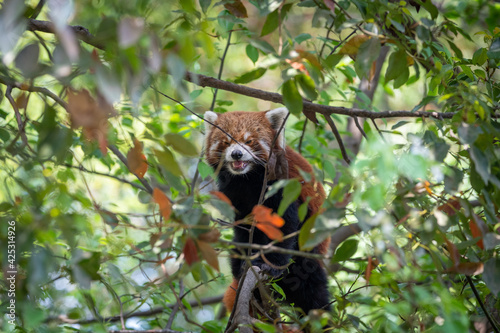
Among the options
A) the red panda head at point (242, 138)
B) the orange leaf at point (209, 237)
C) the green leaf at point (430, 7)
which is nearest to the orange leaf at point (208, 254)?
the orange leaf at point (209, 237)

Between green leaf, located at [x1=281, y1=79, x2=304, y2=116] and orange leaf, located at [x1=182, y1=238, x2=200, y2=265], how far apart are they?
1.77 feet

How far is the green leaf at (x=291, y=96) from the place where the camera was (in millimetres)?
1491

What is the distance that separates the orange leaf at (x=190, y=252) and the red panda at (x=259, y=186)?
1846mm

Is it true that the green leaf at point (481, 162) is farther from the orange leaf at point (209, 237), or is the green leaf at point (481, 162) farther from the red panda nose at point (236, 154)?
the red panda nose at point (236, 154)

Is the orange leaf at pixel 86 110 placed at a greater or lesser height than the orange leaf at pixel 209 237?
greater

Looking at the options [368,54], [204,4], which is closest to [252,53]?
[204,4]

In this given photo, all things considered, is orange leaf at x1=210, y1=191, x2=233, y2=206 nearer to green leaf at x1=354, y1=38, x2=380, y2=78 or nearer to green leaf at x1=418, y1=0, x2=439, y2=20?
green leaf at x1=354, y1=38, x2=380, y2=78

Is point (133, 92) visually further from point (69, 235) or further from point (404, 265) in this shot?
point (404, 265)

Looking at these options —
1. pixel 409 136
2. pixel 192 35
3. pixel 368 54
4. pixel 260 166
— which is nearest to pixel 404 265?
pixel 409 136

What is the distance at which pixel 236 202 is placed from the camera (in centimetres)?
358

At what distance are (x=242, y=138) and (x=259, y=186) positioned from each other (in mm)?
394

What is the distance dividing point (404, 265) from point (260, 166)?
7.45ft

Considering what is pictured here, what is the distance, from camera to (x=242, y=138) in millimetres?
3535

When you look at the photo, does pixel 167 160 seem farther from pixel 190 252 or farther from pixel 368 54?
pixel 368 54
